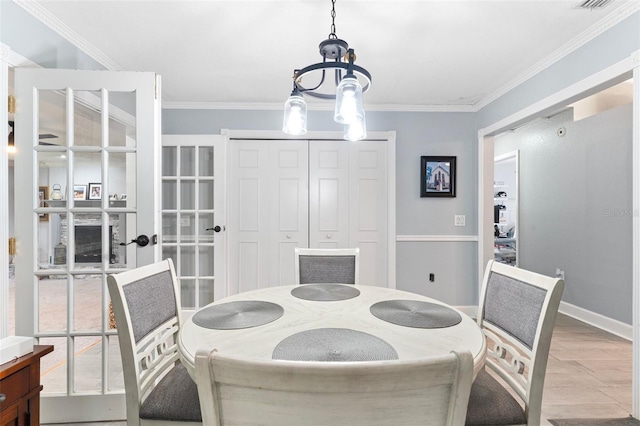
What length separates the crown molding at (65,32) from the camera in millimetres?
1790

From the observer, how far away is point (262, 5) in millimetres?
1813

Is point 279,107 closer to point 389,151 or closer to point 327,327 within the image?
point 389,151

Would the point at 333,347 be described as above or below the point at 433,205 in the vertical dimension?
below

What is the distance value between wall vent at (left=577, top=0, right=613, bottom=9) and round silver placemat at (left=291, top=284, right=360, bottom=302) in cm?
213

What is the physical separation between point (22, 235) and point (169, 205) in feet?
5.25

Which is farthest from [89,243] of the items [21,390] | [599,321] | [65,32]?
[599,321]

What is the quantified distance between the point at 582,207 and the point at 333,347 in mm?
3825

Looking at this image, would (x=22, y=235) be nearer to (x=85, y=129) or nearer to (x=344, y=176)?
(x=85, y=129)

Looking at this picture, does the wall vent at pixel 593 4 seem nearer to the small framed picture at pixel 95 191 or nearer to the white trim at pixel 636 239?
the white trim at pixel 636 239

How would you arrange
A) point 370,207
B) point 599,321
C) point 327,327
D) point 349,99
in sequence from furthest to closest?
1. point 370,207
2. point 599,321
3. point 349,99
4. point 327,327

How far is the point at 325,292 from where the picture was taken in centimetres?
171

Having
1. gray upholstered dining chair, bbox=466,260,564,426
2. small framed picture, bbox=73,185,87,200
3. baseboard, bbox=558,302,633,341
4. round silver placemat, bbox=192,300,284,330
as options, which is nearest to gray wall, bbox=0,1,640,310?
baseboard, bbox=558,302,633,341

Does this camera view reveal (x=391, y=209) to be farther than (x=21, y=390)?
Yes

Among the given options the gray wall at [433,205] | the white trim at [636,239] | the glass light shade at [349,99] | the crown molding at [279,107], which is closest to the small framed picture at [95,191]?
the glass light shade at [349,99]
